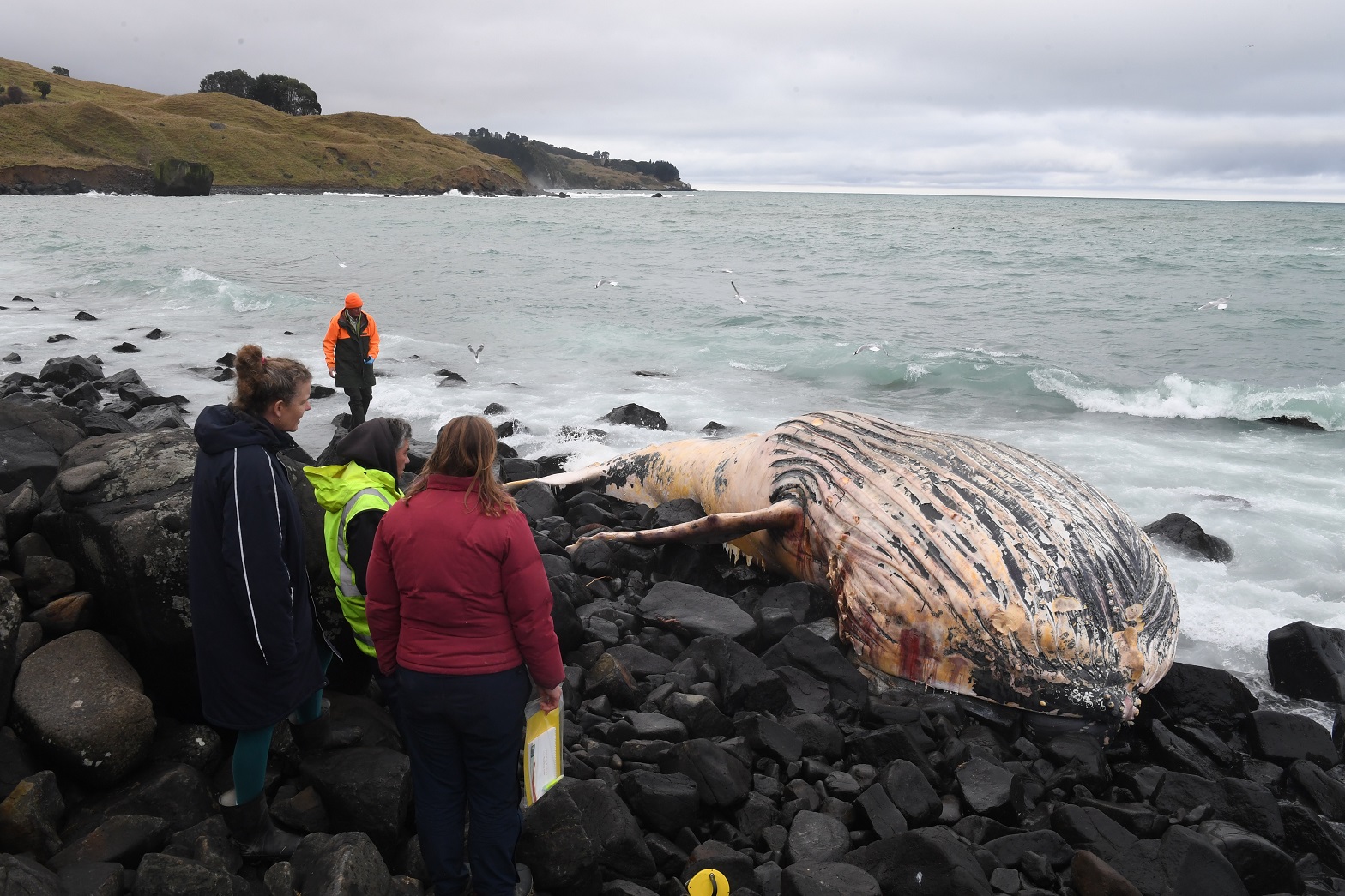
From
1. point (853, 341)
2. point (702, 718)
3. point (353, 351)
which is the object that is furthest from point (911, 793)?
point (853, 341)

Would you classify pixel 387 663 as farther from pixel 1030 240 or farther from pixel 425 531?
pixel 1030 240

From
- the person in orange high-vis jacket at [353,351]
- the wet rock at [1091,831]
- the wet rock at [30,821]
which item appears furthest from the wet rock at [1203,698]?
the person in orange high-vis jacket at [353,351]

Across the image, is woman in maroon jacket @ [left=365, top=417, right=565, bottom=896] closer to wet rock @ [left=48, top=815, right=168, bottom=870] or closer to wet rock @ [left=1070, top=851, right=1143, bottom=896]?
wet rock @ [left=48, top=815, right=168, bottom=870]

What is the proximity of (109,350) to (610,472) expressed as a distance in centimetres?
1328

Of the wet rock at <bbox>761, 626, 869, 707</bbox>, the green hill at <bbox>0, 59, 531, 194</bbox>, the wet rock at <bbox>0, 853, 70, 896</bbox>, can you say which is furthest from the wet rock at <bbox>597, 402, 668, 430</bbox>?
the green hill at <bbox>0, 59, 531, 194</bbox>

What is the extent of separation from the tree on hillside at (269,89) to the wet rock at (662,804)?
552ft

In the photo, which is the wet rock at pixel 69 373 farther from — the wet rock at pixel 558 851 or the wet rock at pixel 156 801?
the wet rock at pixel 558 851

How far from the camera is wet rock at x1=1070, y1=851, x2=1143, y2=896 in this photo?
13.3 ft

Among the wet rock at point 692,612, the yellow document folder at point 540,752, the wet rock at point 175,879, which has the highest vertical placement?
the yellow document folder at point 540,752

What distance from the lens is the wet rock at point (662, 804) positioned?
4.25m

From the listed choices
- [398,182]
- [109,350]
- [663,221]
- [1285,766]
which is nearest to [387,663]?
[1285,766]

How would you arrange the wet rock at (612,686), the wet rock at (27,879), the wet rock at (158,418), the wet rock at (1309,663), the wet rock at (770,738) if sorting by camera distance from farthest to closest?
the wet rock at (158,418) < the wet rock at (1309,663) < the wet rock at (612,686) < the wet rock at (770,738) < the wet rock at (27,879)

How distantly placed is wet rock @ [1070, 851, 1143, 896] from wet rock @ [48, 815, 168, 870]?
400 cm

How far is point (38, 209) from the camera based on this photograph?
200 ft
